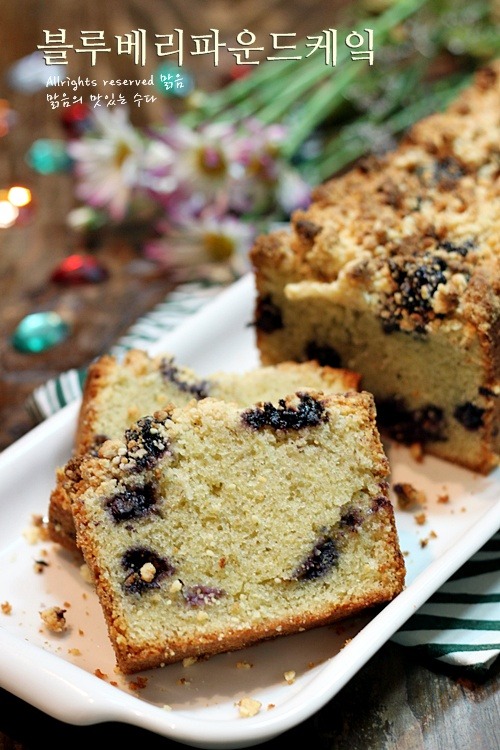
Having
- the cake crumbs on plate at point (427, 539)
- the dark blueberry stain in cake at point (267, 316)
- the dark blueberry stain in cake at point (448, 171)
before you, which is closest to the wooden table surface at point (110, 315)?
the cake crumbs on plate at point (427, 539)

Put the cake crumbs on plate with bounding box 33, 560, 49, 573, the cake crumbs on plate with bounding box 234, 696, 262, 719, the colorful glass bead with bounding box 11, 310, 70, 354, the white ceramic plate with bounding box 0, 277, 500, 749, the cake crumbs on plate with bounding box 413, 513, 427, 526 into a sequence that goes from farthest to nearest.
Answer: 1. the colorful glass bead with bounding box 11, 310, 70, 354
2. the cake crumbs on plate with bounding box 413, 513, 427, 526
3. the cake crumbs on plate with bounding box 33, 560, 49, 573
4. the cake crumbs on plate with bounding box 234, 696, 262, 719
5. the white ceramic plate with bounding box 0, 277, 500, 749

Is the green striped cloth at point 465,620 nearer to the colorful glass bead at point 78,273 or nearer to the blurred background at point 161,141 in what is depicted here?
the blurred background at point 161,141

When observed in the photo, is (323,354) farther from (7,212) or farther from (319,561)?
(7,212)

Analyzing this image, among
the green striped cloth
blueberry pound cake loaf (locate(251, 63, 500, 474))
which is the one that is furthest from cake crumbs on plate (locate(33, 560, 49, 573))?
blueberry pound cake loaf (locate(251, 63, 500, 474))

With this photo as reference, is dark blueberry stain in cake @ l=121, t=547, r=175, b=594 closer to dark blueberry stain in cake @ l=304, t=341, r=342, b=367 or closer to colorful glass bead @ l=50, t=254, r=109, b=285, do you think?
dark blueberry stain in cake @ l=304, t=341, r=342, b=367

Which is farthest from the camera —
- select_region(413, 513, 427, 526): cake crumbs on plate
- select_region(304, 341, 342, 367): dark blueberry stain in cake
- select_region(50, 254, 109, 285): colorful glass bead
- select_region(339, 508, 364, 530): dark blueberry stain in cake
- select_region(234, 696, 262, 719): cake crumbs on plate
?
select_region(50, 254, 109, 285): colorful glass bead

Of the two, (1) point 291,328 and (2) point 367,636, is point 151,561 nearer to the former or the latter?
(2) point 367,636

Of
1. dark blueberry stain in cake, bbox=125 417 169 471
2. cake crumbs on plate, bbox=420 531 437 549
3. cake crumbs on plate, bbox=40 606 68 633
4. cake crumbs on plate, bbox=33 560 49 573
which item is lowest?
cake crumbs on plate, bbox=40 606 68 633
